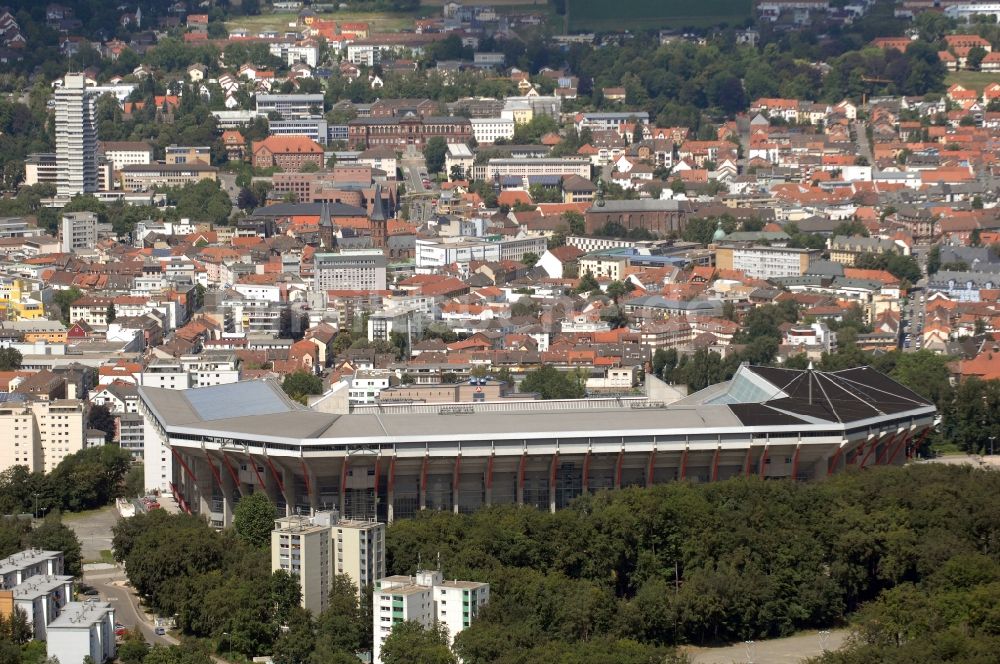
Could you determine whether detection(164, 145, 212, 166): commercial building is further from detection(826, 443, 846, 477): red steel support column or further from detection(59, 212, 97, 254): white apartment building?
detection(826, 443, 846, 477): red steel support column

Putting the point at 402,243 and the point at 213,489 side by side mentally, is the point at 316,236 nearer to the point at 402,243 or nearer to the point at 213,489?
the point at 402,243

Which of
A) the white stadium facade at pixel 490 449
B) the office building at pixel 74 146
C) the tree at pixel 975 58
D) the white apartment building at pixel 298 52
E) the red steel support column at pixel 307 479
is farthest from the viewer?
the white apartment building at pixel 298 52

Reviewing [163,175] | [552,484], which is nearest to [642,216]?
[163,175]

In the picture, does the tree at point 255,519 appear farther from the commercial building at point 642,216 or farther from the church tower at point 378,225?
the commercial building at point 642,216

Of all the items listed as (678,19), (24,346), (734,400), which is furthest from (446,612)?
(678,19)

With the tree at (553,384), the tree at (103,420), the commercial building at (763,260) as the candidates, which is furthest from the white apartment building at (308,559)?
the commercial building at (763,260)

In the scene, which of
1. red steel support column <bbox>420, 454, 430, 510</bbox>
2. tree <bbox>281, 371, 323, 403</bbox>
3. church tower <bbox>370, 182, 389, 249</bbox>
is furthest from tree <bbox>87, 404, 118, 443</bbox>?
church tower <bbox>370, 182, 389, 249</bbox>
